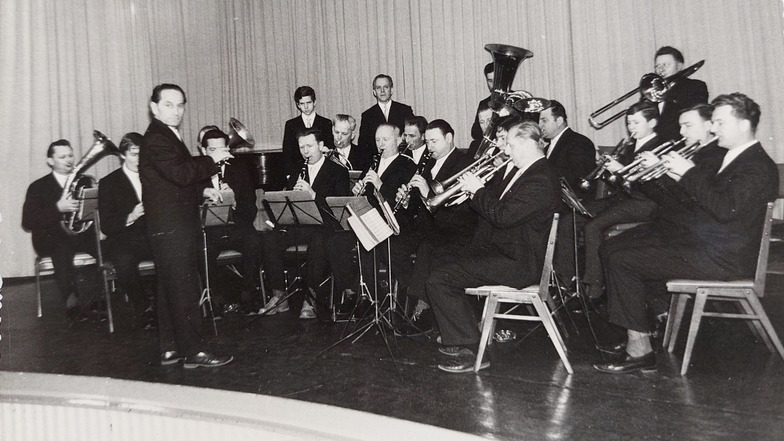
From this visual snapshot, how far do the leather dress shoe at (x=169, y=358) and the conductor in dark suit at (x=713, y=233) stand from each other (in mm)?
2545

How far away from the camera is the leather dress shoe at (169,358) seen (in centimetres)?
397

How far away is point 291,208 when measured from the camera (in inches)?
183

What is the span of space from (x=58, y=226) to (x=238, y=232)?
148cm

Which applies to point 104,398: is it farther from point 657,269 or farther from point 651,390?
point 657,269

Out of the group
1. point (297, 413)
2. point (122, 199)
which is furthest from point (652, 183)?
point (122, 199)

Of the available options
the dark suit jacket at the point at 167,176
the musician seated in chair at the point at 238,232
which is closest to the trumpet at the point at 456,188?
the dark suit jacket at the point at 167,176

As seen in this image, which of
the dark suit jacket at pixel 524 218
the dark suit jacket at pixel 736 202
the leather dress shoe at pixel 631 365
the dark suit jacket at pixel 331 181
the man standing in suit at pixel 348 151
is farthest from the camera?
the man standing in suit at pixel 348 151

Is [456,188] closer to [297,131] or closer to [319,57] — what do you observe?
[297,131]

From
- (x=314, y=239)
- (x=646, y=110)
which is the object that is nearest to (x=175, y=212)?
(x=314, y=239)

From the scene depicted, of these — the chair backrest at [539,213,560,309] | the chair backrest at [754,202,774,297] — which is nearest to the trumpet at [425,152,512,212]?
the chair backrest at [539,213,560,309]

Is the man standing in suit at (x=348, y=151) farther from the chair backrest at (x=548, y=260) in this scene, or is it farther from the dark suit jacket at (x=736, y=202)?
the dark suit jacket at (x=736, y=202)

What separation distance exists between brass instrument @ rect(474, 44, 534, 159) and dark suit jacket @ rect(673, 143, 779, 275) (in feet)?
6.62

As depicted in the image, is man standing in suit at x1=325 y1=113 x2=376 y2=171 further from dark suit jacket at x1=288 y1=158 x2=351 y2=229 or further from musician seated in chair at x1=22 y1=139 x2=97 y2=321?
musician seated in chair at x1=22 y1=139 x2=97 y2=321

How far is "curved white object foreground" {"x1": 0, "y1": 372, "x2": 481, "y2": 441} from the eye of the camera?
2.14 meters
